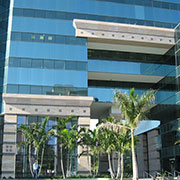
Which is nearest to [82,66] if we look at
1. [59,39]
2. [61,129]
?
[59,39]

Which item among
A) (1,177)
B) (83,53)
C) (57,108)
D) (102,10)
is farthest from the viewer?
(102,10)

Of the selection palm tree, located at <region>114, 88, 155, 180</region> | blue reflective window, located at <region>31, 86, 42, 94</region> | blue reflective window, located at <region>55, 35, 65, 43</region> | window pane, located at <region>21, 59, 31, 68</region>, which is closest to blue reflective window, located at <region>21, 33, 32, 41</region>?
window pane, located at <region>21, 59, 31, 68</region>

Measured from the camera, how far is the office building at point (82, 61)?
109 ft

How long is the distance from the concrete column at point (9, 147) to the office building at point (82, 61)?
10 centimetres

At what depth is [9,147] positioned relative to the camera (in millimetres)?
31562

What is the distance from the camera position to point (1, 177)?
3067cm

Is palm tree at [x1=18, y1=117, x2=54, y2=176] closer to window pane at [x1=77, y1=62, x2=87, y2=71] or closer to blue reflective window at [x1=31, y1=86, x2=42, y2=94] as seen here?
blue reflective window at [x1=31, y1=86, x2=42, y2=94]

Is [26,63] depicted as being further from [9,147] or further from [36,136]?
[9,147]

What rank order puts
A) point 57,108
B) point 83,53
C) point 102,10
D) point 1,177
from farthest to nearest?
point 102,10
point 83,53
point 57,108
point 1,177

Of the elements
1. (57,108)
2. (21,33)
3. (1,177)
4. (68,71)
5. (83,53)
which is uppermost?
(21,33)

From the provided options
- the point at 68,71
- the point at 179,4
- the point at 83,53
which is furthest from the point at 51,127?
the point at 179,4

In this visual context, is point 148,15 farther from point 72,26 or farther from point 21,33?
point 21,33

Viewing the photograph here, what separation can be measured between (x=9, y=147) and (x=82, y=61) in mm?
12581

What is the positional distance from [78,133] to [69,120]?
10.9 ft
